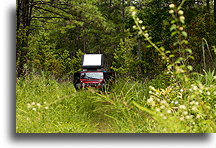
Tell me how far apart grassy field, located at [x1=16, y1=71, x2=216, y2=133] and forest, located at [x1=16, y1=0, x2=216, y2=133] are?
0.01 meters

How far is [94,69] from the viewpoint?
429cm

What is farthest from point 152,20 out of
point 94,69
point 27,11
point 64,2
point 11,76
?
point 11,76

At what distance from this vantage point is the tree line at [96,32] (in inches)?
159

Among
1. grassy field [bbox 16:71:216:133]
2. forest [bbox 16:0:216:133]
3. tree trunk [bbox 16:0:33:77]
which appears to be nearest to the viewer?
grassy field [bbox 16:71:216:133]

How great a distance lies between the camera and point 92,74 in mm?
4176

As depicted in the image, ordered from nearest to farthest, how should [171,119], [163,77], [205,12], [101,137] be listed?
[171,119]
[101,137]
[205,12]
[163,77]

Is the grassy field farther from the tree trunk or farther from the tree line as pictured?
the tree line

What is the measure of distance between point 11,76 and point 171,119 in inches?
79.2

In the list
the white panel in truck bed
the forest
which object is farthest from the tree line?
the white panel in truck bed

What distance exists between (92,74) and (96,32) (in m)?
0.89

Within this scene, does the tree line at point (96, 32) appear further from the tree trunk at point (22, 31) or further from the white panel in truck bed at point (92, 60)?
the white panel in truck bed at point (92, 60)

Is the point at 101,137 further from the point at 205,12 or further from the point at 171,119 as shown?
the point at 205,12

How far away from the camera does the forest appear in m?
A: 3.19

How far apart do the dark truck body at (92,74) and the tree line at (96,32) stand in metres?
0.16
